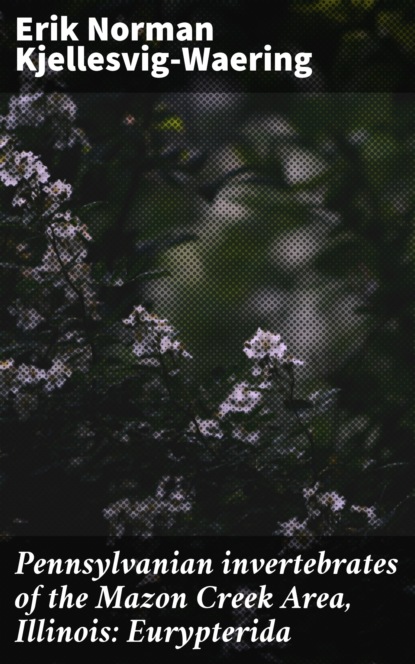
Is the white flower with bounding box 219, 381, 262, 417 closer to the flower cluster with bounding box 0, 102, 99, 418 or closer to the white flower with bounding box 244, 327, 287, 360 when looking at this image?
the white flower with bounding box 244, 327, 287, 360

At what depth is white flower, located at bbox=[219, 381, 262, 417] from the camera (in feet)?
4.94

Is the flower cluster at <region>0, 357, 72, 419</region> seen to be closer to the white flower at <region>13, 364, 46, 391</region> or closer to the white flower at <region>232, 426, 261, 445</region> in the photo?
the white flower at <region>13, 364, 46, 391</region>

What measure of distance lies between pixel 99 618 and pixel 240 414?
0.33 meters

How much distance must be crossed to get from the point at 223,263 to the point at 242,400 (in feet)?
3.50

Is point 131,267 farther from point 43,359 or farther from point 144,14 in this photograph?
point 144,14

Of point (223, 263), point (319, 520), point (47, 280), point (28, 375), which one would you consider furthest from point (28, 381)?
point (223, 263)

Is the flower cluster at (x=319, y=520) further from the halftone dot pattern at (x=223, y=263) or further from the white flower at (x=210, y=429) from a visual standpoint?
the white flower at (x=210, y=429)

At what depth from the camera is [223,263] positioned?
2.54 metres

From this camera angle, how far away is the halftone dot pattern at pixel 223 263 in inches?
58.2

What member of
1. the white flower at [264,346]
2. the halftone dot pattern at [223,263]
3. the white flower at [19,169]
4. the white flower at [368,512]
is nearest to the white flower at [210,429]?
the halftone dot pattern at [223,263]

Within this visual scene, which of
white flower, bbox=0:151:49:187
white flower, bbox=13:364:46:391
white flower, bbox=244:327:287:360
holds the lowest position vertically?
white flower, bbox=13:364:46:391

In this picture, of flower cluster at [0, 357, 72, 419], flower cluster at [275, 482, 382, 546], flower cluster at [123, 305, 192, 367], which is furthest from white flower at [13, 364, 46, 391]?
flower cluster at [275, 482, 382, 546]

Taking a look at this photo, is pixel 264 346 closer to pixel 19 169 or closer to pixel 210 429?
pixel 210 429

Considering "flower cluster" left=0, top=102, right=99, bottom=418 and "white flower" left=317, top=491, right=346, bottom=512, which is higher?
"flower cluster" left=0, top=102, right=99, bottom=418
